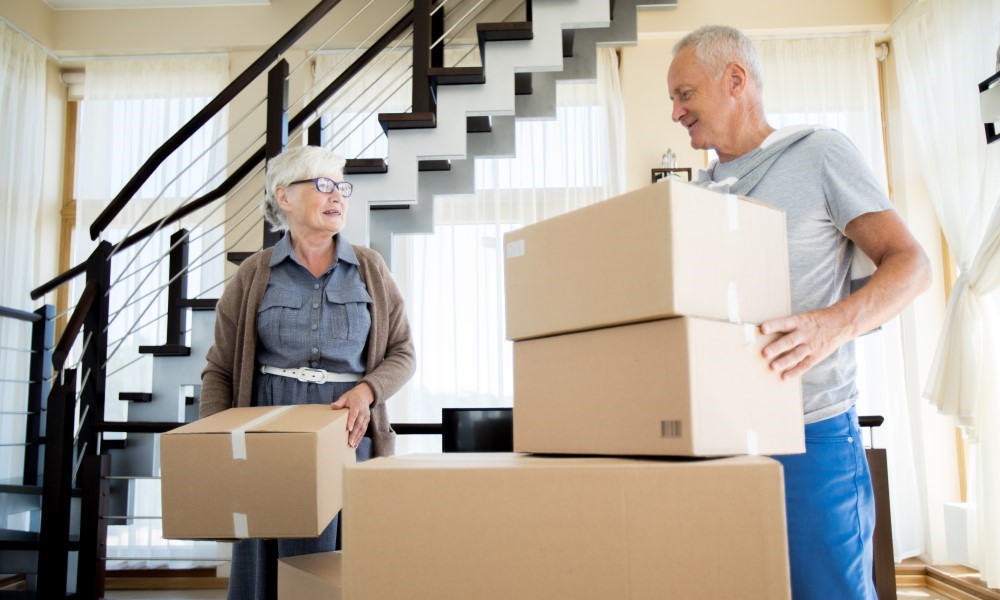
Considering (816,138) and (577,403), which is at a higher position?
(816,138)

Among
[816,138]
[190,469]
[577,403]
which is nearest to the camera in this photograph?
[577,403]

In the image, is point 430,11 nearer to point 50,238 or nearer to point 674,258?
point 674,258

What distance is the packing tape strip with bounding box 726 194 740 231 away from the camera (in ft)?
3.47

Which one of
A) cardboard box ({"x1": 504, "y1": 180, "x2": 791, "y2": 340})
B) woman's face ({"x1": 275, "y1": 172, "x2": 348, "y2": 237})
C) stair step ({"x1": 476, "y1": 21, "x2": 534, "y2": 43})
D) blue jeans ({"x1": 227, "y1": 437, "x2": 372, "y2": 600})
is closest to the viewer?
cardboard box ({"x1": 504, "y1": 180, "x2": 791, "y2": 340})

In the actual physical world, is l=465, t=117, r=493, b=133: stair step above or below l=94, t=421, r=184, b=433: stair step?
above

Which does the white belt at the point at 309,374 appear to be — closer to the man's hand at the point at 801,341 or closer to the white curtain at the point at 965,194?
the man's hand at the point at 801,341

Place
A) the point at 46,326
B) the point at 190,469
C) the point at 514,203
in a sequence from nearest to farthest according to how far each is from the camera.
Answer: the point at 190,469 < the point at 46,326 < the point at 514,203

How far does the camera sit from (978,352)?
10.9 feet

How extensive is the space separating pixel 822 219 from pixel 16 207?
4.46 meters

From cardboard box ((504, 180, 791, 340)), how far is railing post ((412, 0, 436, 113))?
2048 mm

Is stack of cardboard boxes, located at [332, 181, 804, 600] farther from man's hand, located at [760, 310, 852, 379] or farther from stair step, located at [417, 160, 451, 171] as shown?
stair step, located at [417, 160, 451, 171]

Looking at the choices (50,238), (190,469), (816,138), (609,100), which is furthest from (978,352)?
(50,238)

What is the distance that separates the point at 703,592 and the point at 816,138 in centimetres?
75

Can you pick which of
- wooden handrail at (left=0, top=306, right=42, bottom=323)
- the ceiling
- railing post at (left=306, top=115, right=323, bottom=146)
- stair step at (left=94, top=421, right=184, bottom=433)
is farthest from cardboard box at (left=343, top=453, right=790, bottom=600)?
the ceiling
